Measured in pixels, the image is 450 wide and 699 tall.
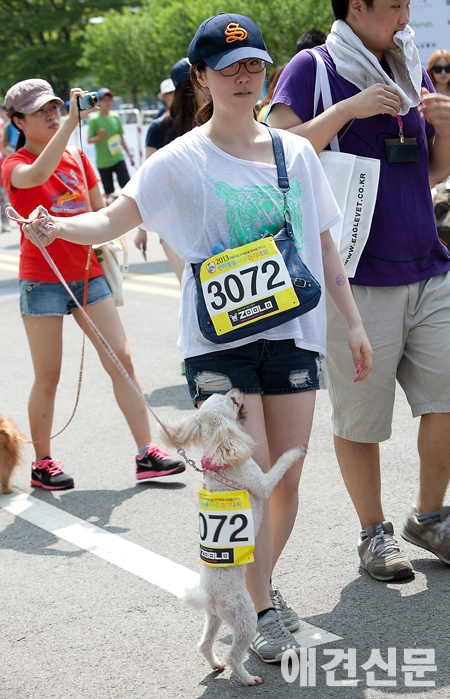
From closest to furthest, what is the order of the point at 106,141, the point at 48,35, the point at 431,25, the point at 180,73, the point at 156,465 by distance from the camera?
1. the point at 156,465
2. the point at 180,73
3. the point at 431,25
4. the point at 106,141
5. the point at 48,35

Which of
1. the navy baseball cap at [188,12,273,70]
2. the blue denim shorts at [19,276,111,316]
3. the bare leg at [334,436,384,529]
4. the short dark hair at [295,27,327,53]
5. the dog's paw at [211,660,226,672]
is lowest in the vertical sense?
the dog's paw at [211,660,226,672]

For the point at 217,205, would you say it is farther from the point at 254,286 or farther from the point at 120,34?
the point at 120,34

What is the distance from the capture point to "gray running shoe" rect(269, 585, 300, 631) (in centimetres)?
320

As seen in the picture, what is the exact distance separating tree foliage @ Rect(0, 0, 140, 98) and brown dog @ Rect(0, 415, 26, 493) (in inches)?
2248

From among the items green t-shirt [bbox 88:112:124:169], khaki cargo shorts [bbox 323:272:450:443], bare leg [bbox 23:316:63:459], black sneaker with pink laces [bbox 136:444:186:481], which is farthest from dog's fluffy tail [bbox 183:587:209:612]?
green t-shirt [bbox 88:112:124:169]

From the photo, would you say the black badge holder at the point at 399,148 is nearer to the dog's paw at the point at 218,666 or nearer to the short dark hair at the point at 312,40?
the dog's paw at the point at 218,666

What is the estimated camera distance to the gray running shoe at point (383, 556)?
3.54m

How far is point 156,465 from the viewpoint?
16.4ft

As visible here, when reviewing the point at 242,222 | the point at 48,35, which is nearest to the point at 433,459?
the point at 242,222

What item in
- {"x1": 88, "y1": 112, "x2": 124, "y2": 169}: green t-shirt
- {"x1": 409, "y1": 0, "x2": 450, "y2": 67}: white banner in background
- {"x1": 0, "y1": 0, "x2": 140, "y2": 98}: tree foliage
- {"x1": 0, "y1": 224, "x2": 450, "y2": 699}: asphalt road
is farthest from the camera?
{"x1": 0, "y1": 0, "x2": 140, "y2": 98}: tree foliage

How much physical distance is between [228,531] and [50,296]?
8.02 feet

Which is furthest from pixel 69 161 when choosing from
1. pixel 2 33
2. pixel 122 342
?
pixel 2 33

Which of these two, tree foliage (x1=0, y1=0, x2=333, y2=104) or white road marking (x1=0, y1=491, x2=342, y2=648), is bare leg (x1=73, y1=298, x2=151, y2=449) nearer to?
white road marking (x1=0, y1=491, x2=342, y2=648)

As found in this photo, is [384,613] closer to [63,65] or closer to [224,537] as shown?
[224,537]
